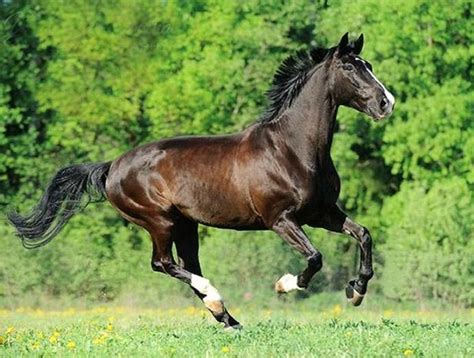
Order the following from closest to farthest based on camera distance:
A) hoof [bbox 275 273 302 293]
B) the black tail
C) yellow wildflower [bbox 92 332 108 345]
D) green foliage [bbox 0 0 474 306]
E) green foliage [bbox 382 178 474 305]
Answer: yellow wildflower [bbox 92 332 108 345]
hoof [bbox 275 273 302 293]
the black tail
green foliage [bbox 382 178 474 305]
green foliage [bbox 0 0 474 306]

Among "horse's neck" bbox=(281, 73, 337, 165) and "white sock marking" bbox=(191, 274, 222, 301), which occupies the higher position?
"horse's neck" bbox=(281, 73, 337, 165)

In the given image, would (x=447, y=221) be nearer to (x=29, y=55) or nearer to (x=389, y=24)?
(x=389, y=24)

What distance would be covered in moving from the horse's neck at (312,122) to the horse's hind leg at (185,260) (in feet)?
5.62

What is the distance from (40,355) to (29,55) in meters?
26.0

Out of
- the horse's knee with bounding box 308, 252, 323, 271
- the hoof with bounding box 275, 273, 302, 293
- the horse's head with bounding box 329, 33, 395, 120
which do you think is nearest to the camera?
the horse's knee with bounding box 308, 252, 323, 271

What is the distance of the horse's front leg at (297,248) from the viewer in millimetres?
11742

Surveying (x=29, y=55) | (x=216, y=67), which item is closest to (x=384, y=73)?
(x=216, y=67)

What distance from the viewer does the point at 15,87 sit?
116 ft

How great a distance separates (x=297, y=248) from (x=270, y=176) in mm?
773

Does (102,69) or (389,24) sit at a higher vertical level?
(389,24)

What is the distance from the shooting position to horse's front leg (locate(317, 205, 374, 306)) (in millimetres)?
11844

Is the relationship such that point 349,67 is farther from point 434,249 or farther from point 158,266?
point 434,249

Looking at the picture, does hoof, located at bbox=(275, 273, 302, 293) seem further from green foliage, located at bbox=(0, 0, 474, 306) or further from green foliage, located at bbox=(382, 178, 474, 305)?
green foliage, located at bbox=(0, 0, 474, 306)

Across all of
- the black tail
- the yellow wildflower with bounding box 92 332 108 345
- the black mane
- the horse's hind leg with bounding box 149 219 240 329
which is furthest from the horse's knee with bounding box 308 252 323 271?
the black tail
